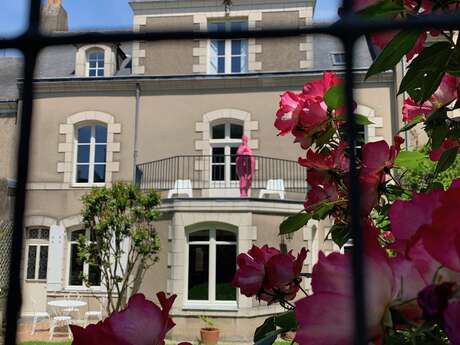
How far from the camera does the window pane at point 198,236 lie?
403 inches

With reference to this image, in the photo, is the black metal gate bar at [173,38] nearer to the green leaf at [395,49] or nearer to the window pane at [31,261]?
the green leaf at [395,49]

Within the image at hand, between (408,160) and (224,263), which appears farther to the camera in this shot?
(224,263)

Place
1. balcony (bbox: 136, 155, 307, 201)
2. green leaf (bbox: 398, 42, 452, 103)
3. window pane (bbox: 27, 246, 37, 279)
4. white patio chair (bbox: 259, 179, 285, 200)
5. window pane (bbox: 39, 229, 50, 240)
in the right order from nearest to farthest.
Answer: green leaf (bbox: 398, 42, 452, 103), white patio chair (bbox: 259, 179, 285, 200), balcony (bbox: 136, 155, 307, 201), window pane (bbox: 27, 246, 37, 279), window pane (bbox: 39, 229, 50, 240)

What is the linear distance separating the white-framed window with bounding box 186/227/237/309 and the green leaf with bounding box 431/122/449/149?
9.08m

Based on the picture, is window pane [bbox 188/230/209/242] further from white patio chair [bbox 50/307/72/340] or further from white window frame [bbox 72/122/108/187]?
white patio chair [bbox 50/307/72/340]

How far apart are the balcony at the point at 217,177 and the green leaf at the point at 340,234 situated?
9.00 meters

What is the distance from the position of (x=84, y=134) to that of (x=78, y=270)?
301 centimetres

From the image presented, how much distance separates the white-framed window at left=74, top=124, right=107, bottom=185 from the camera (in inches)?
450

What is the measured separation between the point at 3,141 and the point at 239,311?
21.9 feet

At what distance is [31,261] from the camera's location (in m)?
11.1

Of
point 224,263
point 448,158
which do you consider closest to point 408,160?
point 448,158

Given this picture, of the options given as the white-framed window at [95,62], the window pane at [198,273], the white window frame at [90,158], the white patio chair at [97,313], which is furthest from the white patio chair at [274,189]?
the white-framed window at [95,62]

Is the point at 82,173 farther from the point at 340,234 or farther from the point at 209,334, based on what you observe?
the point at 340,234

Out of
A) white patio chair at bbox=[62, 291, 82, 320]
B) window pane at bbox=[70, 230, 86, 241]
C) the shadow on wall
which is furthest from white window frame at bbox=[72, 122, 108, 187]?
the shadow on wall
